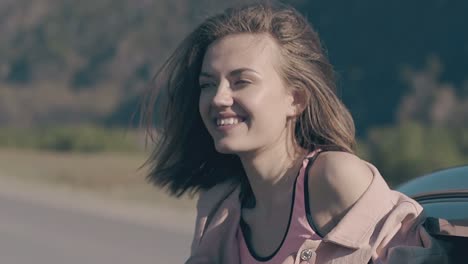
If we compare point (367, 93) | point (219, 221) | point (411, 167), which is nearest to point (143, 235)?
point (219, 221)

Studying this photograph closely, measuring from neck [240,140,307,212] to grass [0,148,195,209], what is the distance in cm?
1333

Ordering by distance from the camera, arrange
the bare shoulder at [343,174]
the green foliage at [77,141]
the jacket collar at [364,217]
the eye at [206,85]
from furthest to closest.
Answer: the green foliage at [77,141]
the eye at [206,85]
the bare shoulder at [343,174]
the jacket collar at [364,217]

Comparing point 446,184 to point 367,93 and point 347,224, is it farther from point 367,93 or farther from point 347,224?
point 367,93

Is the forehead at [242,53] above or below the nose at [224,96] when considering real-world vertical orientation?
above

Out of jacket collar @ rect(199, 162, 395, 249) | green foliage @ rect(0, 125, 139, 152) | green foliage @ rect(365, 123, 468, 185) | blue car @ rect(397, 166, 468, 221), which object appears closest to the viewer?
jacket collar @ rect(199, 162, 395, 249)

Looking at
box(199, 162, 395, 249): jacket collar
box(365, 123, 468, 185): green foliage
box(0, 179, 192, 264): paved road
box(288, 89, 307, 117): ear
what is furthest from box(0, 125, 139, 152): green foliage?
box(199, 162, 395, 249): jacket collar

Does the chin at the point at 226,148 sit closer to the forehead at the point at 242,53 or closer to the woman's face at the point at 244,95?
the woman's face at the point at 244,95

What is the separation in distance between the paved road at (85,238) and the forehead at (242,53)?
8142 mm

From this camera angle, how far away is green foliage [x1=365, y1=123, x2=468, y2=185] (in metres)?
25.5

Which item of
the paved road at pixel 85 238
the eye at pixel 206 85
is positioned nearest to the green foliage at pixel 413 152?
the paved road at pixel 85 238

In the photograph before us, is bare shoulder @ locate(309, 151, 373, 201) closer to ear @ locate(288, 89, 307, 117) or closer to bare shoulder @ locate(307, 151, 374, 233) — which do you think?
bare shoulder @ locate(307, 151, 374, 233)

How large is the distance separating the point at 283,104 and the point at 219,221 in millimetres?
340

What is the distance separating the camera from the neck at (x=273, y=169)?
2.86m

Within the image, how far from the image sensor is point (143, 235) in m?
12.8
